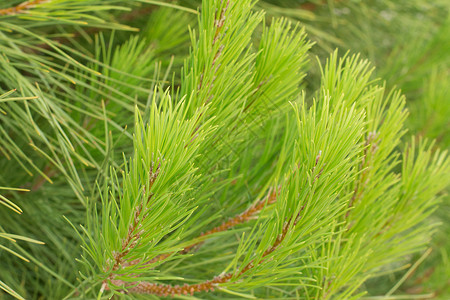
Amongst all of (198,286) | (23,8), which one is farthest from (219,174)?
(23,8)

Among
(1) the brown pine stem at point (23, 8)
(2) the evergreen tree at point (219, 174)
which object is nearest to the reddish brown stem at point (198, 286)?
(2) the evergreen tree at point (219, 174)

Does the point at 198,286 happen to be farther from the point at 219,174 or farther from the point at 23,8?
the point at 23,8

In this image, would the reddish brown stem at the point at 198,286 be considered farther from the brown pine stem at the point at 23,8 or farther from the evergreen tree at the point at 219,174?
the brown pine stem at the point at 23,8

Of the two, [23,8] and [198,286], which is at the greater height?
[23,8]

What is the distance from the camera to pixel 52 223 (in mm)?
503

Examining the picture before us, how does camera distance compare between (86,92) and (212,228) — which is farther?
(86,92)

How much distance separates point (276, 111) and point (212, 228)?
0.11 metres

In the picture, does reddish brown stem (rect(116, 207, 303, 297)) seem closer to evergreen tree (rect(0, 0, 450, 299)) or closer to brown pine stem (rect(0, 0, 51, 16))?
evergreen tree (rect(0, 0, 450, 299))

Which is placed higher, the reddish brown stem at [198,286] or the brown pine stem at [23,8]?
the brown pine stem at [23,8]

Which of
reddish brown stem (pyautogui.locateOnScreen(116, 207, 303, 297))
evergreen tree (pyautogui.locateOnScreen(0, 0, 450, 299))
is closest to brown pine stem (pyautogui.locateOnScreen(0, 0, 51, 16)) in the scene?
evergreen tree (pyautogui.locateOnScreen(0, 0, 450, 299))

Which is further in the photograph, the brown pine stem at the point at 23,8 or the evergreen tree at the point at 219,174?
the brown pine stem at the point at 23,8

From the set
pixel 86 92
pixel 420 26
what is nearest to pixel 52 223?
pixel 86 92

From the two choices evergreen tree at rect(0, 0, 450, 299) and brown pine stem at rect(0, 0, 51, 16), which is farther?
brown pine stem at rect(0, 0, 51, 16)

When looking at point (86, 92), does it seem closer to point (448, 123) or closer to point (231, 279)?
point (231, 279)
